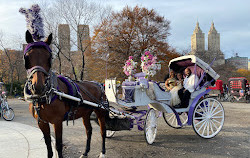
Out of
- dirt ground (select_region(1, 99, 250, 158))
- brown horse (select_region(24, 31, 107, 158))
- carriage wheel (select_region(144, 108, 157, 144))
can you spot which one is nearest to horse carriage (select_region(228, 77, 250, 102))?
dirt ground (select_region(1, 99, 250, 158))

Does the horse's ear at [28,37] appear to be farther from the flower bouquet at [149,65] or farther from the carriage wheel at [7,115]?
the carriage wheel at [7,115]

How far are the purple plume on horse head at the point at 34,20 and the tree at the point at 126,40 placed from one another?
62.4 feet

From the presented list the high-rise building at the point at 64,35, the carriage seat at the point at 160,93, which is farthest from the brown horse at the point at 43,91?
the high-rise building at the point at 64,35

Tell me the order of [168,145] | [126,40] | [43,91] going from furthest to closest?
[126,40], [168,145], [43,91]

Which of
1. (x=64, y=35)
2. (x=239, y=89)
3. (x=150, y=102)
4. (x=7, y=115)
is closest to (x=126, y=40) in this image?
(x=64, y=35)

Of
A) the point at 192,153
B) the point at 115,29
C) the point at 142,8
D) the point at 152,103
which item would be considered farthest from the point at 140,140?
the point at 142,8

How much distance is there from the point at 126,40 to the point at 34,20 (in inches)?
804

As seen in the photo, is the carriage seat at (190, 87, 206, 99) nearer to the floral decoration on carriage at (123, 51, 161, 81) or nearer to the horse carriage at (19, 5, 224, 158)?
the horse carriage at (19, 5, 224, 158)

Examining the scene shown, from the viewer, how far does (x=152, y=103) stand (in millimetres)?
5902

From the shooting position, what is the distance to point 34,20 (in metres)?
3.27

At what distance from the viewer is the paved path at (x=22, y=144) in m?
4.65

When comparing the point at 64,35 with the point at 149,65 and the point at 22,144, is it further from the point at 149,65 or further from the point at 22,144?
the point at 22,144

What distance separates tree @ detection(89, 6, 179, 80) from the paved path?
1629cm

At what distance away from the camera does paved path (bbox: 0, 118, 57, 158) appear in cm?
465
